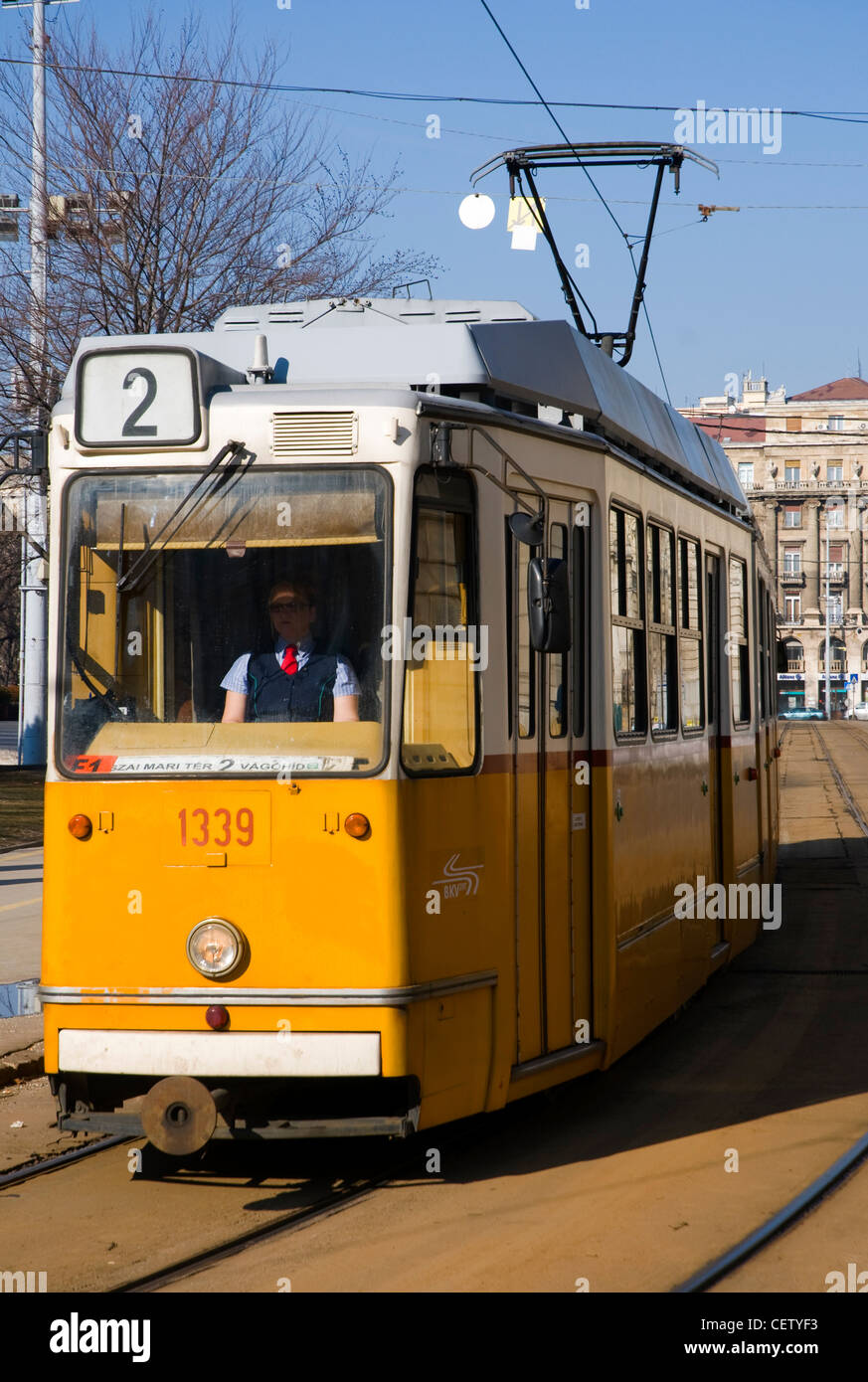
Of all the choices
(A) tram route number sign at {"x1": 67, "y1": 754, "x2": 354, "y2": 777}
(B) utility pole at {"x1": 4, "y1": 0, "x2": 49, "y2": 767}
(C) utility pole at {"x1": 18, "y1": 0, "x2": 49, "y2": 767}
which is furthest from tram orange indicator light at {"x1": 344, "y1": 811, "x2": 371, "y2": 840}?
(B) utility pole at {"x1": 4, "y1": 0, "x2": 49, "y2": 767}

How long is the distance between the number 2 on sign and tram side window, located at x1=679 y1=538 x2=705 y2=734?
3811 millimetres

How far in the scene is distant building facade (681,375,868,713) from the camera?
111 meters

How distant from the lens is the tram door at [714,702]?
10203 mm

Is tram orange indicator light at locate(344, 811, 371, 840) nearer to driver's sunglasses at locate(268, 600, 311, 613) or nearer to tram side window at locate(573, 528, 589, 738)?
driver's sunglasses at locate(268, 600, 311, 613)

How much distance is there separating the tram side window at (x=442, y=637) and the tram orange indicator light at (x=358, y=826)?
244 millimetres

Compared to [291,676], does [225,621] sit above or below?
above

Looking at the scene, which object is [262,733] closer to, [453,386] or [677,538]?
[453,386]

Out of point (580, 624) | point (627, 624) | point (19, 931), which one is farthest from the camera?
point (19, 931)

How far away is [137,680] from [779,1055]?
434 centimetres

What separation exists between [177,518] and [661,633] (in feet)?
10.6

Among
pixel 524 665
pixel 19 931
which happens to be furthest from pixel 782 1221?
pixel 19 931

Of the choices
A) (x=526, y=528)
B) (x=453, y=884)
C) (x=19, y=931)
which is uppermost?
(x=526, y=528)

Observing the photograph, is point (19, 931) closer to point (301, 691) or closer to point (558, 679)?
point (558, 679)

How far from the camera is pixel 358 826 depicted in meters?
5.91
